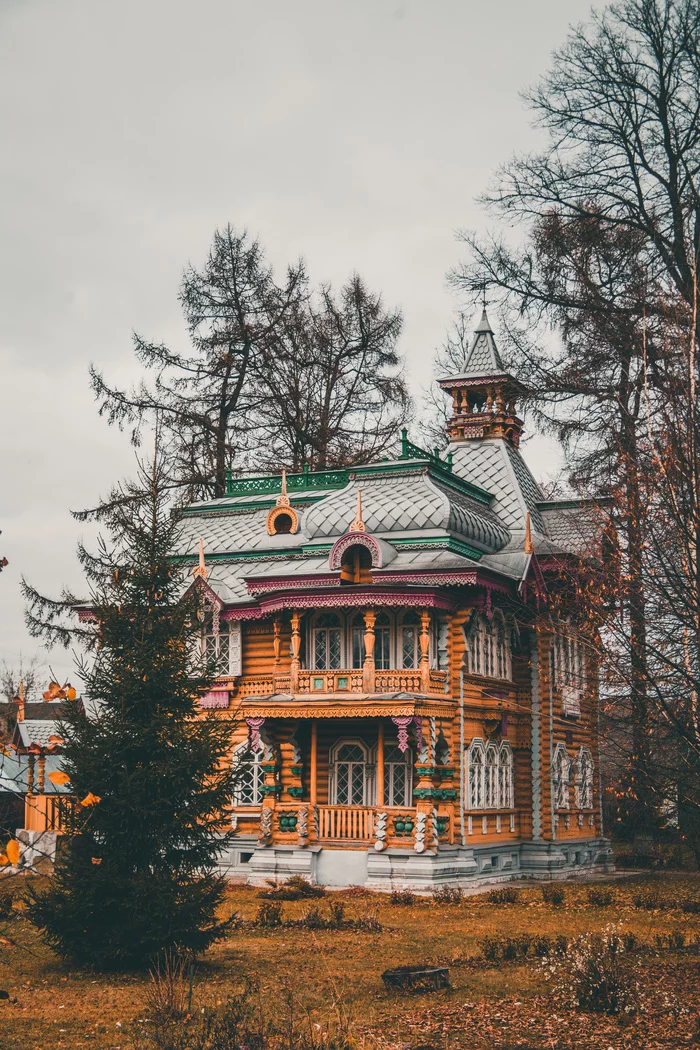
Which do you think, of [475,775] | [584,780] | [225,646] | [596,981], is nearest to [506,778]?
[475,775]

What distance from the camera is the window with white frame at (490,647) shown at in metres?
28.6

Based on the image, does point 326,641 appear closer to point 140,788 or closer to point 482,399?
point 482,399

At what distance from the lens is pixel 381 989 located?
1512cm

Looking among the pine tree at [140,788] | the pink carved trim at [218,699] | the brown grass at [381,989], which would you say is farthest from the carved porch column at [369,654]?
the pine tree at [140,788]

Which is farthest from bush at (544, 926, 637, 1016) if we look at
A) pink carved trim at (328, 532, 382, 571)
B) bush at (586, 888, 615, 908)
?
pink carved trim at (328, 532, 382, 571)

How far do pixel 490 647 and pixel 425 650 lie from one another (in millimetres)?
3456

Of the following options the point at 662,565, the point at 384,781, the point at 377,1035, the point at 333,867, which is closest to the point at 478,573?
the point at 384,781

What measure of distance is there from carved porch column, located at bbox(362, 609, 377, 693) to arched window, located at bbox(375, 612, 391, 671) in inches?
44.7

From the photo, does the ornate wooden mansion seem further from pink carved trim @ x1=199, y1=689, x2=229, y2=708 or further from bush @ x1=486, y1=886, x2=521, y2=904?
bush @ x1=486, y1=886, x2=521, y2=904

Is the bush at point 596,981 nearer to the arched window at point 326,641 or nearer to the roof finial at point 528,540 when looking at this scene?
the arched window at point 326,641

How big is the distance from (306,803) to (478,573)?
6374 mm

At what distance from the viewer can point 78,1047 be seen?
40.7 ft

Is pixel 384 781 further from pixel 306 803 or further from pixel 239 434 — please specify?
pixel 239 434

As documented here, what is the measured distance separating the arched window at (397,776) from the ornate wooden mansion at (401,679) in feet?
0.13
